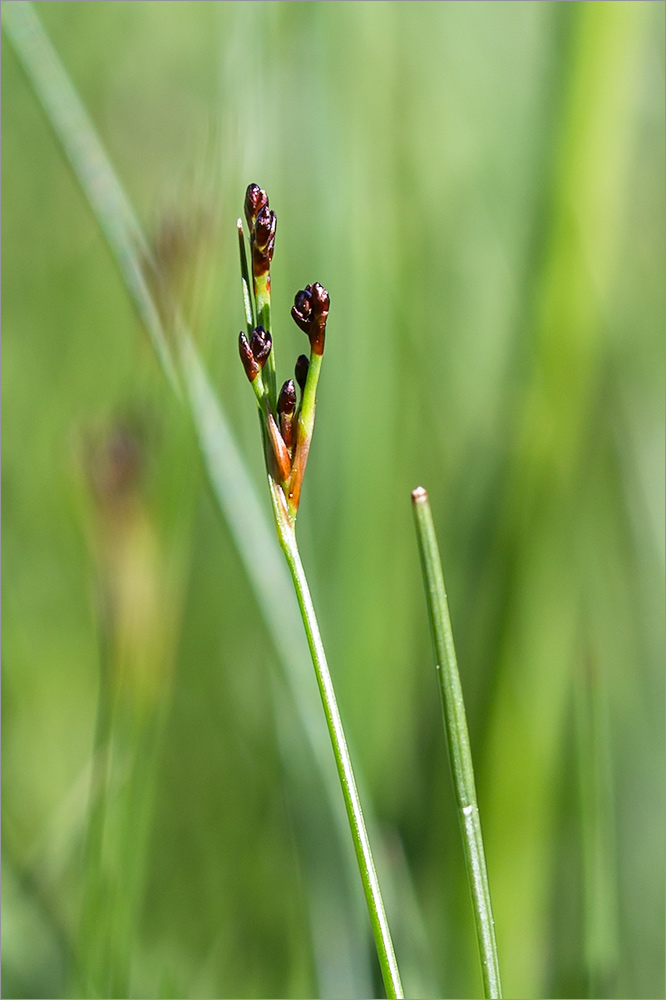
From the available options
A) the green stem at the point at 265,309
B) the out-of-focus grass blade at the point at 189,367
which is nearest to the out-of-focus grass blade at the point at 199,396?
the out-of-focus grass blade at the point at 189,367

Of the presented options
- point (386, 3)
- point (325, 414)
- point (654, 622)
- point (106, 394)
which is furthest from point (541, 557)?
point (386, 3)

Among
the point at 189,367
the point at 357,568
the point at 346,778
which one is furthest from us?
the point at 357,568

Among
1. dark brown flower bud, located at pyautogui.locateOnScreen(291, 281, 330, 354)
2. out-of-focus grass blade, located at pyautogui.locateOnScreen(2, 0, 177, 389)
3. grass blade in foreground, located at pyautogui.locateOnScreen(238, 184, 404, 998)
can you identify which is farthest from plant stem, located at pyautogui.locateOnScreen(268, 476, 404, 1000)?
out-of-focus grass blade, located at pyautogui.locateOnScreen(2, 0, 177, 389)

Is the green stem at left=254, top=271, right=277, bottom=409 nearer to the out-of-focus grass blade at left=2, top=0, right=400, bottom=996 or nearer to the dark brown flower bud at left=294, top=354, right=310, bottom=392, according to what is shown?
the dark brown flower bud at left=294, top=354, right=310, bottom=392

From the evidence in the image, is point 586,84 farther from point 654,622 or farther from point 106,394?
point 106,394

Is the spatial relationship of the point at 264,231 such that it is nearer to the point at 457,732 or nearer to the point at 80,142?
A: the point at 457,732

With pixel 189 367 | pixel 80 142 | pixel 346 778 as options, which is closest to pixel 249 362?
pixel 346 778
